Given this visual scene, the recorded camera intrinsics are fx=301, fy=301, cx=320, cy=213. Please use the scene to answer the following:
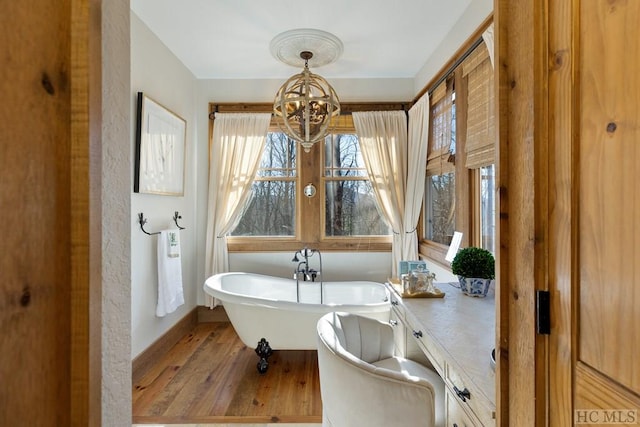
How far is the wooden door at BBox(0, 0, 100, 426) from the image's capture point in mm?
483

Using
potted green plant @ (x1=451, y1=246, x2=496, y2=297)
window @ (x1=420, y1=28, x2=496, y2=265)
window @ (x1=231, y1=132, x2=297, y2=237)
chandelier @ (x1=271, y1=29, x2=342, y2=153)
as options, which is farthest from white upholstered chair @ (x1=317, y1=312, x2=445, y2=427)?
window @ (x1=231, y1=132, x2=297, y2=237)

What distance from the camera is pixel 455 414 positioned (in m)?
1.10

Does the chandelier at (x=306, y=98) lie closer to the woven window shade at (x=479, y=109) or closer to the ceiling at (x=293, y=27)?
the ceiling at (x=293, y=27)

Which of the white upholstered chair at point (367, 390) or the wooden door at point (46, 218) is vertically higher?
the wooden door at point (46, 218)

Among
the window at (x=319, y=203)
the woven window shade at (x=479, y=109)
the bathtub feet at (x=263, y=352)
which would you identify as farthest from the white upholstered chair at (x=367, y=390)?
the window at (x=319, y=203)

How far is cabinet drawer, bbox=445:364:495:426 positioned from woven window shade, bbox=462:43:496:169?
4.39 ft

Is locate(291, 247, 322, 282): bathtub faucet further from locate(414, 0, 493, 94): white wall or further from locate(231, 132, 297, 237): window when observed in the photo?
locate(414, 0, 493, 94): white wall

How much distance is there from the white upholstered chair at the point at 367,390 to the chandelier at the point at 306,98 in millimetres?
1483

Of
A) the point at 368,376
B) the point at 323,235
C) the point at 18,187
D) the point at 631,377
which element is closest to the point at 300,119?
the point at 323,235

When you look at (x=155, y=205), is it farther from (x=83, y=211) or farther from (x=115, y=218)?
(x=83, y=211)

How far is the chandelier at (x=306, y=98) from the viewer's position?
231cm

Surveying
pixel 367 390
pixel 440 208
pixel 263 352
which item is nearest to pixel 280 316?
pixel 263 352

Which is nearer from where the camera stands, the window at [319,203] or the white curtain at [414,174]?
the white curtain at [414,174]

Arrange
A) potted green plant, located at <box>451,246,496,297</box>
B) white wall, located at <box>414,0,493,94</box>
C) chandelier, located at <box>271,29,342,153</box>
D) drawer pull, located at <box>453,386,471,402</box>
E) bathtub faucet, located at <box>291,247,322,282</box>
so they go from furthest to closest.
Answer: bathtub faucet, located at <box>291,247,322,282</box> → chandelier, located at <box>271,29,342,153</box> → white wall, located at <box>414,0,493,94</box> → potted green plant, located at <box>451,246,496,297</box> → drawer pull, located at <box>453,386,471,402</box>
